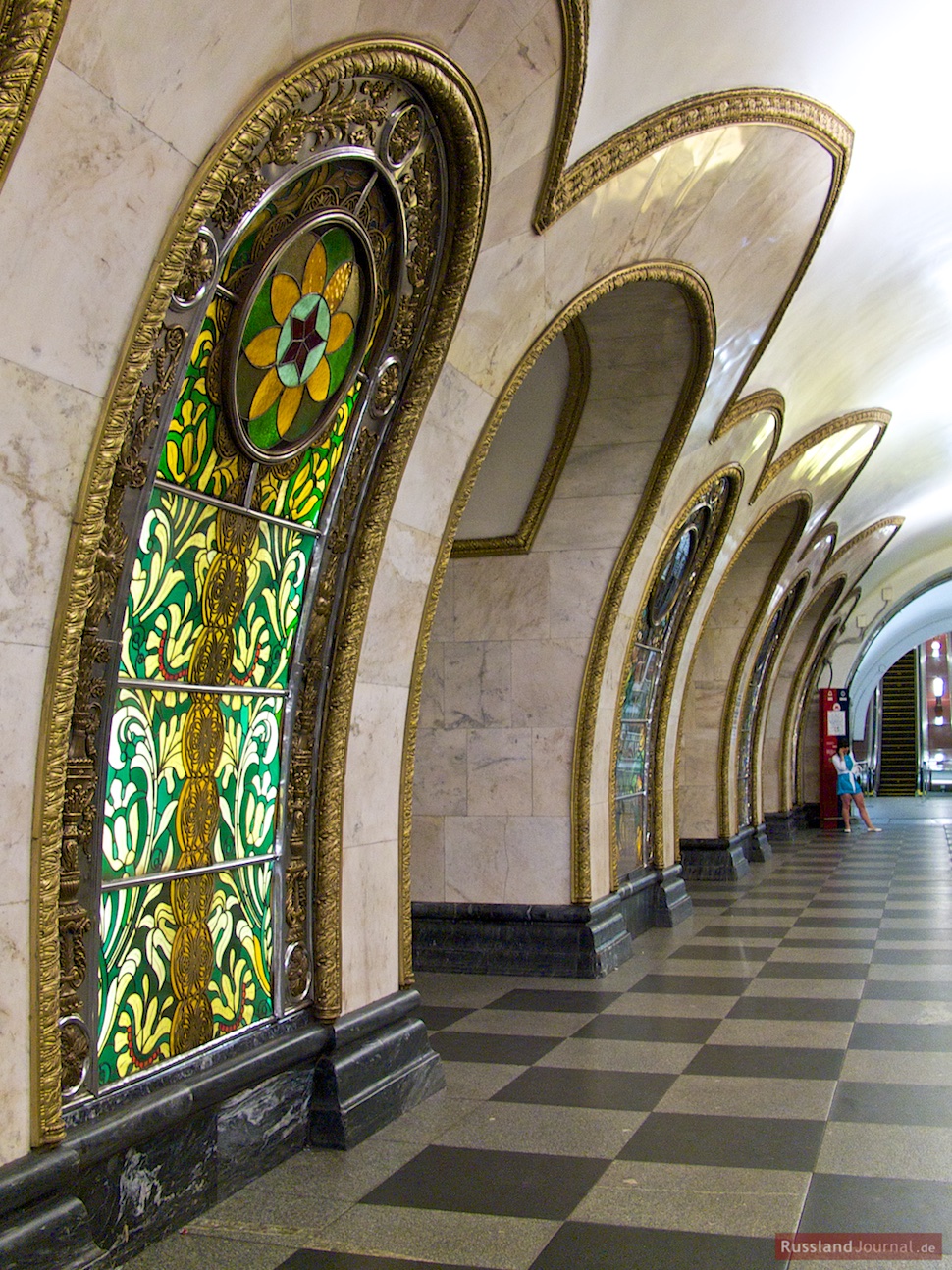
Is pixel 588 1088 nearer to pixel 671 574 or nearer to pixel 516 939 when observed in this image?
pixel 516 939

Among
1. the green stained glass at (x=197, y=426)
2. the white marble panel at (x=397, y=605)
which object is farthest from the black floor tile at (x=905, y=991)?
the green stained glass at (x=197, y=426)

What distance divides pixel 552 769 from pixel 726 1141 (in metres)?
3.19

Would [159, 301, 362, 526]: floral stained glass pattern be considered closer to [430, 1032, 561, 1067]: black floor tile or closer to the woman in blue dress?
[430, 1032, 561, 1067]: black floor tile

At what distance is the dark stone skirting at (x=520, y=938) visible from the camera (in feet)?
21.9

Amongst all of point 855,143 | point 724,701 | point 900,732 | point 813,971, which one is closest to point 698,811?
point 724,701

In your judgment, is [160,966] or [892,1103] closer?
[160,966]

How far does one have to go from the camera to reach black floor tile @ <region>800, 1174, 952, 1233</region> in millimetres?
3107

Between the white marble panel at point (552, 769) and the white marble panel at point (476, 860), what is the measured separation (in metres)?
0.25

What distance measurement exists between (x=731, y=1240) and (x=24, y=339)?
2586mm

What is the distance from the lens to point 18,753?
2.60 meters

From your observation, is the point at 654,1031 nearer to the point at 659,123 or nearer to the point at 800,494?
the point at 659,123

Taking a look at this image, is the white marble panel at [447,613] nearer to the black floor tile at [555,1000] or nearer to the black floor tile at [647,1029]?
the black floor tile at [555,1000]

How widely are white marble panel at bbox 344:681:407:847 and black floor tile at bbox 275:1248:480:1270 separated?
1.47 m

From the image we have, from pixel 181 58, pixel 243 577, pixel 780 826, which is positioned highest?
pixel 181 58
